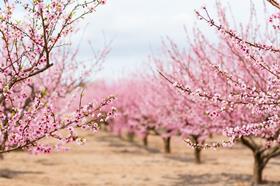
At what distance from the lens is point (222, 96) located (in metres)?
14.6

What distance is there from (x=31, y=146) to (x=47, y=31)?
6.15 feet

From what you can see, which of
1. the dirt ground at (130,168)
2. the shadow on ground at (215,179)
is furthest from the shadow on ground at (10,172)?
the shadow on ground at (215,179)

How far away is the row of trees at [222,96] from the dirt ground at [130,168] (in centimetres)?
144

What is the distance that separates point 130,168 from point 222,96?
876cm

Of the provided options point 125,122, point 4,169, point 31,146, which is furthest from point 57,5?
point 125,122

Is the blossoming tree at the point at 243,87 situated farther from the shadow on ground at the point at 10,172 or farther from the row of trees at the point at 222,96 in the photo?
the shadow on ground at the point at 10,172

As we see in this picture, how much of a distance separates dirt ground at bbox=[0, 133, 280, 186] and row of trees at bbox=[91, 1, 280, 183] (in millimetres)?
1440

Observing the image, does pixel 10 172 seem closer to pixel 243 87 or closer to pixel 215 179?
pixel 215 179

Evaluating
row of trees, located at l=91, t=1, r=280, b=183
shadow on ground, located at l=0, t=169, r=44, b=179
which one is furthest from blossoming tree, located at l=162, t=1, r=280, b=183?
shadow on ground, located at l=0, t=169, r=44, b=179

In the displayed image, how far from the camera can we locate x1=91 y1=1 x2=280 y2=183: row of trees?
23.0 feet

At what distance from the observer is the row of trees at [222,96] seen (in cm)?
702

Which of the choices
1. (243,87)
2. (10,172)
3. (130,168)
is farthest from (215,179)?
(243,87)

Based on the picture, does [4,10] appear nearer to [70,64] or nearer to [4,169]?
[70,64]

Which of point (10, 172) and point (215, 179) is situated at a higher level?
point (10, 172)
